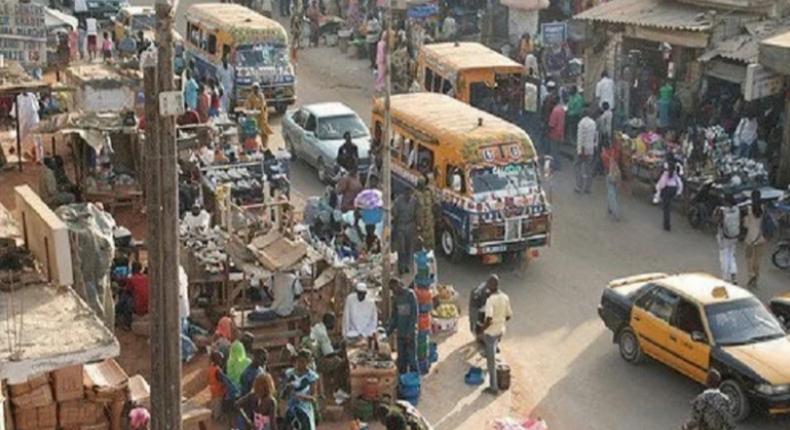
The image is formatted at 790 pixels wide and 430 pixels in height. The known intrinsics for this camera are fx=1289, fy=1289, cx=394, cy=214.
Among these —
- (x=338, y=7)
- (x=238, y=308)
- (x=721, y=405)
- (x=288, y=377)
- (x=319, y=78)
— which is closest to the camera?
(x=721, y=405)

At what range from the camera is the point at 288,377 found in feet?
48.0

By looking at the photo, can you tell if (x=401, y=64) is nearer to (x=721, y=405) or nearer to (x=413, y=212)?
(x=413, y=212)

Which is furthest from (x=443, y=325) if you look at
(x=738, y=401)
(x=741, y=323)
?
(x=738, y=401)

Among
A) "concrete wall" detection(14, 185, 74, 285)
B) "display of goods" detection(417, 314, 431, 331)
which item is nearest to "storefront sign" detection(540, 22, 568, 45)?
"display of goods" detection(417, 314, 431, 331)

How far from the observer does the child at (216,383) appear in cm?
1520

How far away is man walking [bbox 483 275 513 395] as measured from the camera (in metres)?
16.2

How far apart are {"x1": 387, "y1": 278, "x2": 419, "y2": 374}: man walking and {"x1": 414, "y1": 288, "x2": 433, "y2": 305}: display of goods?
72 cm

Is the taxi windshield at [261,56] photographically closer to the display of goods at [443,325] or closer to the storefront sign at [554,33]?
the storefront sign at [554,33]

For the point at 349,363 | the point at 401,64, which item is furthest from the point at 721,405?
the point at 401,64

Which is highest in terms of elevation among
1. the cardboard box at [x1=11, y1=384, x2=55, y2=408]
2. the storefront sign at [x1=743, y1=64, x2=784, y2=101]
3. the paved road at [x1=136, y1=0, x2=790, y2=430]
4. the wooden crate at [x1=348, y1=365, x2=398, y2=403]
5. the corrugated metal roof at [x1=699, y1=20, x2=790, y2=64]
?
the corrugated metal roof at [x1=699, y1=20, x2=790, y2=64]

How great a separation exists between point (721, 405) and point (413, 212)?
24.6 ft

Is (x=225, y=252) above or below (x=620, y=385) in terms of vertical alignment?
above

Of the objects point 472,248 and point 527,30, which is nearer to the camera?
point 472,248

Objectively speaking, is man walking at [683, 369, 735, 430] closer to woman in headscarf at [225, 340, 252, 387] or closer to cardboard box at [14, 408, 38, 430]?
woman in headscarf at [225, 340, 252, 387]
